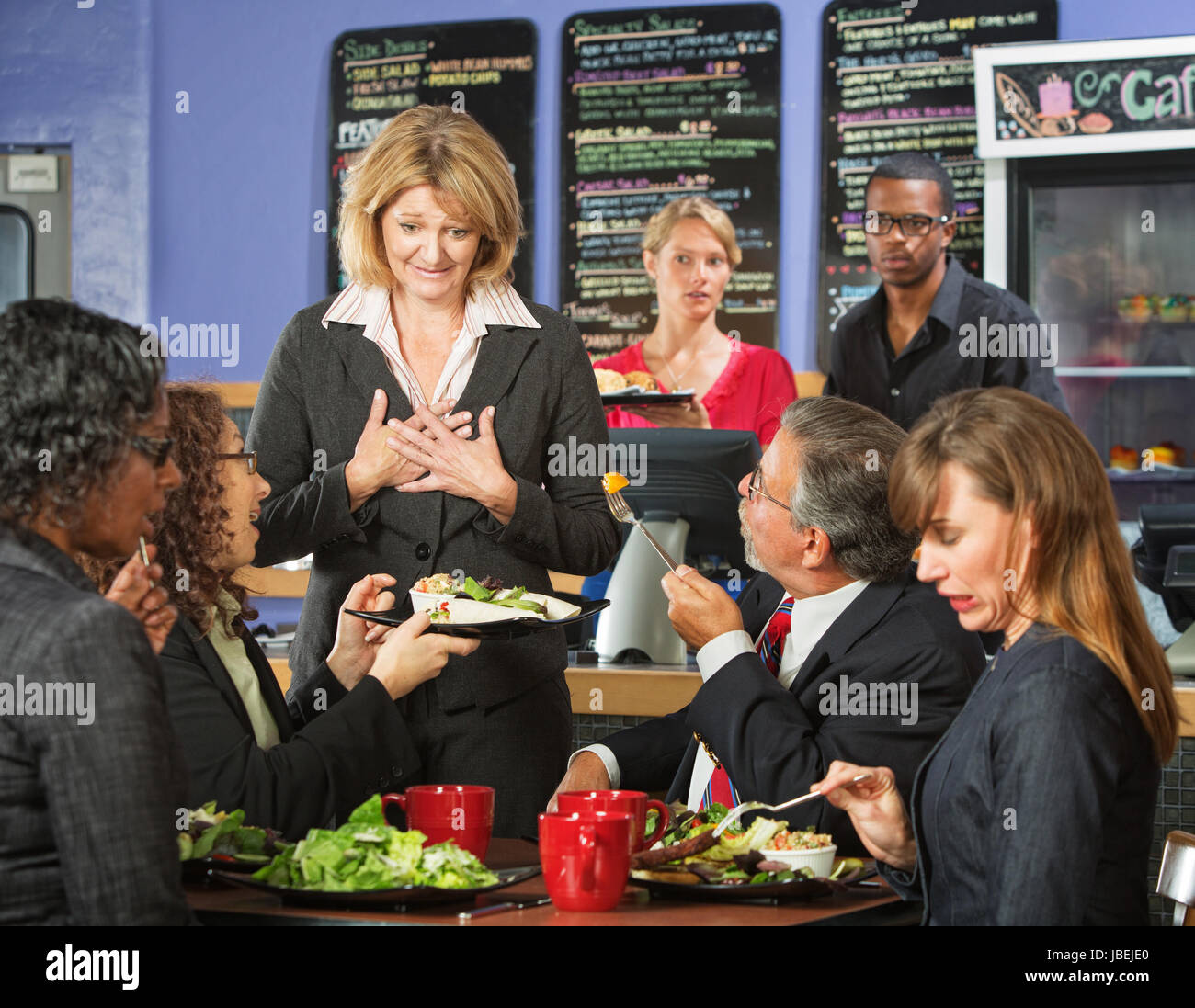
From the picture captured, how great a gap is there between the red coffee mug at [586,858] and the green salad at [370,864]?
0.08m

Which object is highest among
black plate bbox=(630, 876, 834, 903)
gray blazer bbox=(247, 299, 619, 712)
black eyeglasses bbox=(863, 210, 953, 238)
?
black eyeglasses bbox=(863, 210, 953, 238)

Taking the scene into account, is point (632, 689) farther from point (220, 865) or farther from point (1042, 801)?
point (1042, 801)

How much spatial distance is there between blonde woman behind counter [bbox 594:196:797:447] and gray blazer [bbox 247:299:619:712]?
1.76 metres

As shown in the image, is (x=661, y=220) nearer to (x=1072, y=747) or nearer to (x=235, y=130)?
(x=235, y=130)

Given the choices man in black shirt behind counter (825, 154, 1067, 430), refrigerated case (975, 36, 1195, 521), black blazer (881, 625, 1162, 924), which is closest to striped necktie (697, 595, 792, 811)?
black blazer (881, 625, 1162, 924)

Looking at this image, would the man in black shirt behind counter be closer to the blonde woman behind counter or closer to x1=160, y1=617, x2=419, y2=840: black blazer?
the blonde woman behind counter

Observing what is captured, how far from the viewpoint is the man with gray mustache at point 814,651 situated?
180 centimetres

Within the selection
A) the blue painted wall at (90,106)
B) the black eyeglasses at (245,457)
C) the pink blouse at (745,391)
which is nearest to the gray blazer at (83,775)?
the black eyeglasses at (245,457)

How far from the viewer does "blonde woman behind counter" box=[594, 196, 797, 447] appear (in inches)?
171

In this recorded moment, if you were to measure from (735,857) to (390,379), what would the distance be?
1071 millimetres

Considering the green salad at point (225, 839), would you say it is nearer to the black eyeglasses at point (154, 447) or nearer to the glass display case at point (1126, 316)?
the black eyeglasses at point (154, 447)

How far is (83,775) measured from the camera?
1059 mm

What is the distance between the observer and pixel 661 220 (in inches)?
179
